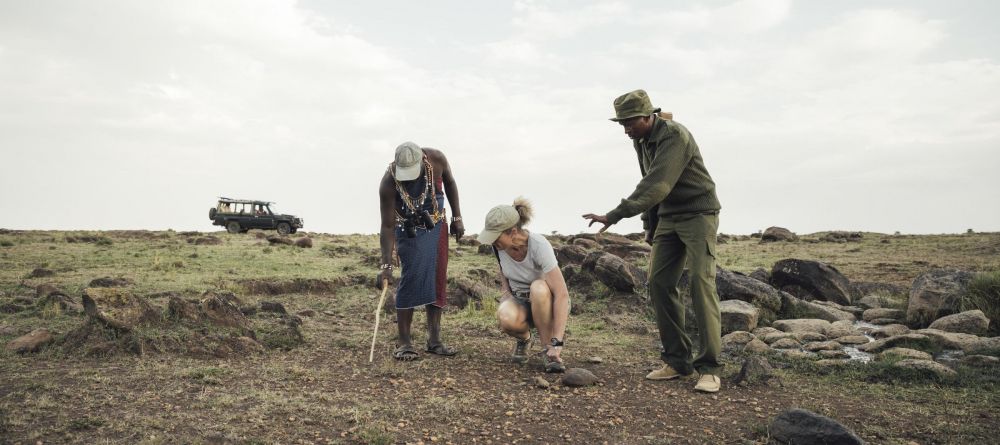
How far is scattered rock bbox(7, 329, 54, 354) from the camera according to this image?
6.24 m

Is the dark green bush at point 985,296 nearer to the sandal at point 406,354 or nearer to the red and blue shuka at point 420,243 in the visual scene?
the red and blue shuka at point 420,243

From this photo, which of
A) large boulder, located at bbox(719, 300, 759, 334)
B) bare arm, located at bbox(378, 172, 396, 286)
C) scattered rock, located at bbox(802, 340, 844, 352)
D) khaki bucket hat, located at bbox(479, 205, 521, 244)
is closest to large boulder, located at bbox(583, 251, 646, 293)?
large boulder, located at bbox(719, 300, 759, 334)

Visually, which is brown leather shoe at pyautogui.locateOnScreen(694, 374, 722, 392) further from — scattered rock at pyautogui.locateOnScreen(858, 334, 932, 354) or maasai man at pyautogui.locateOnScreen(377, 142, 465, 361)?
scattered rock at pyautogui.locateOnScreen(858, 334, 932, 354)

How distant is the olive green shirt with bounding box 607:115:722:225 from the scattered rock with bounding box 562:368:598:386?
1279mm

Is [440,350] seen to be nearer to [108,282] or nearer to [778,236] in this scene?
[108,282]

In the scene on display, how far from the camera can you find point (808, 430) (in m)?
3.88

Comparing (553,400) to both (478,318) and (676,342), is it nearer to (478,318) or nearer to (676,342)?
(676,342)

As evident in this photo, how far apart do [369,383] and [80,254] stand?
15.3 meters

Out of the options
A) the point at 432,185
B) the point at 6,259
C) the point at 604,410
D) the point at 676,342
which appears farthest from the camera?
the point at 6,259

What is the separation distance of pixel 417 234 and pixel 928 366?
4.28 metres

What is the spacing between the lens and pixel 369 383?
5418 millimetres

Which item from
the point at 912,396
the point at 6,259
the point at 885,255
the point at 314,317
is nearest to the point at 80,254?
the point at 6,259

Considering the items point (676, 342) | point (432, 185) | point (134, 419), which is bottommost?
point (134, 419)

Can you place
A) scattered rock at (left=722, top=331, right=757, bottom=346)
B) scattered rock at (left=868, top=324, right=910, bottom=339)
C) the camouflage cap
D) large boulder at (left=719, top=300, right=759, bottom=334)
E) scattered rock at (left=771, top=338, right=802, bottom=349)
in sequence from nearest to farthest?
the camouflage cap, scattered rock at (left=771, top=338, right=802, bottom=349), scattered rock at (left=722, top=331, right=757, bottom=346), scattered rock at (left=868, top=324, right=910, bottom=339), large boulder at (left=719, top=300, right=759, bottom=334)
